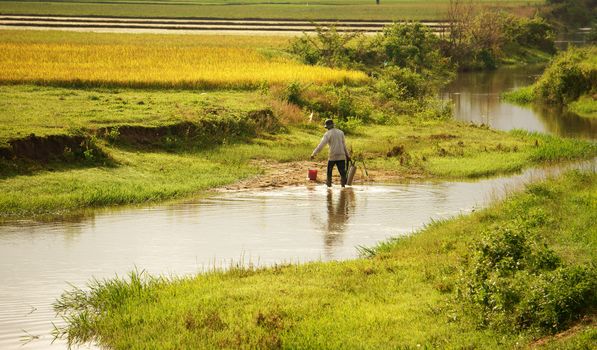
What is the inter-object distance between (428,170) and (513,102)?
20.2 m

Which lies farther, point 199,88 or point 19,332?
point 199,88

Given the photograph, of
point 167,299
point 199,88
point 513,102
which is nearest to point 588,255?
point 167,299

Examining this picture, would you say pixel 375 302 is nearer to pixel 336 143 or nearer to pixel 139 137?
pixel 336 143

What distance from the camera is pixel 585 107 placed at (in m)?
41.4

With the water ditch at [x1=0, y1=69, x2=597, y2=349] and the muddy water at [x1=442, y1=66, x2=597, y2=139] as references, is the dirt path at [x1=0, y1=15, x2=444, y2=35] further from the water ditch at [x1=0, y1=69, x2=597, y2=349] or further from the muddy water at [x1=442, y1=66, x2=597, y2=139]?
the water ditch at [x1=0, y1=69, x2=597, y2=349]

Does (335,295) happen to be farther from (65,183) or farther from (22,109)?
(22,109)

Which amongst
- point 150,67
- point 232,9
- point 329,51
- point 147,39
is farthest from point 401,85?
point 232,9

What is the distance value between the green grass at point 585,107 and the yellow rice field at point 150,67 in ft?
29.4

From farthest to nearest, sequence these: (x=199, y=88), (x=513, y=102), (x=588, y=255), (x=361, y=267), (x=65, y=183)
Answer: (x=513, y=102) → (x=199, y=88) → (x=65, y=183) → (x=361, y=267) → (x=588, y=255)

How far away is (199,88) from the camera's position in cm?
3528

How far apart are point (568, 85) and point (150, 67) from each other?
59.4 feet

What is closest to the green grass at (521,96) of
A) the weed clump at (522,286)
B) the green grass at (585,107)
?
the green grass at (585,107)

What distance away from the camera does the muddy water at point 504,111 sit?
3662 cm

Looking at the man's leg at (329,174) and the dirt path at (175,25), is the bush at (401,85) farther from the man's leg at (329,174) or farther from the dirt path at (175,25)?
the dirt path at (175,25)
